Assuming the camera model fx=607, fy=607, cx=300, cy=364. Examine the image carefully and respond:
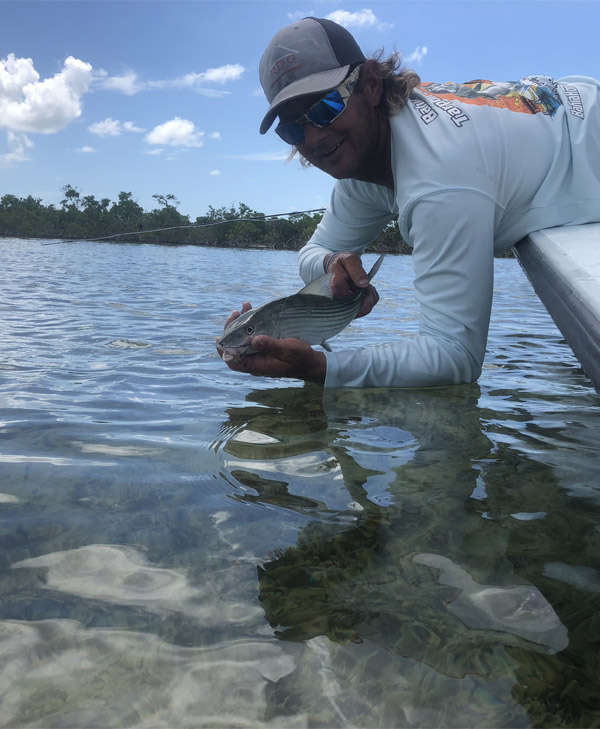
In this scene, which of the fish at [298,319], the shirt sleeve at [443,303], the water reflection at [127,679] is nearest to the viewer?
the water reflection at [127,679]

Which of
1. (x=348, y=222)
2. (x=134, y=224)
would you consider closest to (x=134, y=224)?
(x=134, y=224)

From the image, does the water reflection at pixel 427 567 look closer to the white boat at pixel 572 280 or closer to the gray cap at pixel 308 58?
the white boat at pixel 572 280

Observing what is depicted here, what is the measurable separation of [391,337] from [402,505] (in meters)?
4.52

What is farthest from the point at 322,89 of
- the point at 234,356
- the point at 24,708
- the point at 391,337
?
the point at 391,337

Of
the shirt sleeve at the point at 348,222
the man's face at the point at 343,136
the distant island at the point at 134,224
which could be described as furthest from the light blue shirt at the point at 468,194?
the distant island at the point at 134,224

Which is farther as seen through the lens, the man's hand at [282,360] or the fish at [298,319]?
the fish at [298,319]

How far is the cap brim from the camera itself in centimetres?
294

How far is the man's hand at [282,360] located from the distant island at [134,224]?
87.4m

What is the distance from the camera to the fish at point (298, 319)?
120 inches

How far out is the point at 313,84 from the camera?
116 inches

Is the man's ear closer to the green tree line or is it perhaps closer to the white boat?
the white boat

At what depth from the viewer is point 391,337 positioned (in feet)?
21.9

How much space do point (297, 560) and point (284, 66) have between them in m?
2.40

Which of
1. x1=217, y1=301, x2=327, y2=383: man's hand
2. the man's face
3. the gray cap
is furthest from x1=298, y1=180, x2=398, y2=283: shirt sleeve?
x1=217, y1=301, x2=327, y2=383: man's hand
